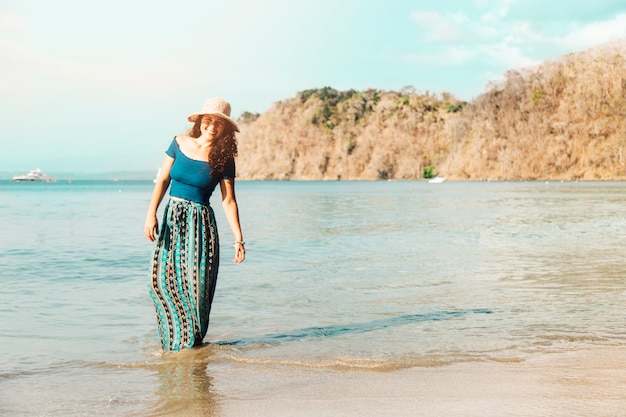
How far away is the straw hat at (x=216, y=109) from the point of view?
5.49m

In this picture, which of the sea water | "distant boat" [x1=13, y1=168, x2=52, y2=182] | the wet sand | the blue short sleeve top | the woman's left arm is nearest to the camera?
the wet sand

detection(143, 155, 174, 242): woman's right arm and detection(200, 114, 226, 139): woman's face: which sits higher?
detection(200, 114, 226, 139): woman's face

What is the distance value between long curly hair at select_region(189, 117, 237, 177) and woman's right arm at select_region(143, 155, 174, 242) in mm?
310

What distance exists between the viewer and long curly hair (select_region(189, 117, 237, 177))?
5539mm

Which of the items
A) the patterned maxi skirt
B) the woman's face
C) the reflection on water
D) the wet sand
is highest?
the woman's face

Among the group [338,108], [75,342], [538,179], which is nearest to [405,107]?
[338,108]

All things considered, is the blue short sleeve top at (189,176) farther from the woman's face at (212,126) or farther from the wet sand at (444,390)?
the wet sand at (444,390)

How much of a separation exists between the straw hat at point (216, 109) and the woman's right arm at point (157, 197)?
402mm

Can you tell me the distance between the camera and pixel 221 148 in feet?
18.2

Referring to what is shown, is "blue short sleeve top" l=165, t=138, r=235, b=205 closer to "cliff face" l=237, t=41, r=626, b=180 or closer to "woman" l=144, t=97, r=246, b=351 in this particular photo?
"woman" l=144, t=97, r=246, b=351

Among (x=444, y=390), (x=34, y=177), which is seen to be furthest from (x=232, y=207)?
(x=34, y=177)

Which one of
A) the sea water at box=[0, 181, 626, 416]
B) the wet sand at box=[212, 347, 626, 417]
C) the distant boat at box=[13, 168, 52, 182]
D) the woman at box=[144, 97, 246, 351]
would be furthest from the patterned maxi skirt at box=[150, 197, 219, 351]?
the distant boat at box=[13, 168, 52, 182]

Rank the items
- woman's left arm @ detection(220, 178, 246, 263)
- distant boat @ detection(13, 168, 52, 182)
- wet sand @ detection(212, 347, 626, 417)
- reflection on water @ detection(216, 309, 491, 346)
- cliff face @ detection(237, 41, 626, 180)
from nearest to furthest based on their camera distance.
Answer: wet sand @ detection(212, 347, 626, 417) < woman's left arm @ detection(220, 178, 246, 263) < reflection on water @ detection(216, 309, 491, 346) < cliff face @ detection(237, 41, 626, 180) < distant boat @ detection(13, 168, 52, 182)

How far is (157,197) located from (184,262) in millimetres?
552
